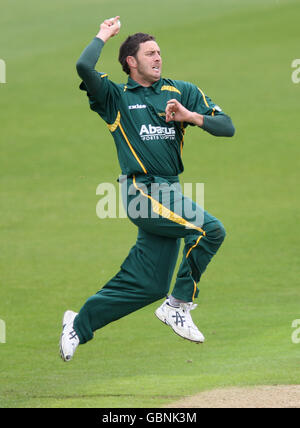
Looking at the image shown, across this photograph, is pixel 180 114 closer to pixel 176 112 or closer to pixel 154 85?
pixel 176 112

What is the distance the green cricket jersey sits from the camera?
7.80m

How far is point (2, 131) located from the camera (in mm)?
25312

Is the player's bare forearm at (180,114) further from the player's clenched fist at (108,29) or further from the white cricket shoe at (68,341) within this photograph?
the white cricket shoe at (68,341)

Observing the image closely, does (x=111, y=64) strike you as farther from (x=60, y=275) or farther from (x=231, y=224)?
(x=60, y=275)

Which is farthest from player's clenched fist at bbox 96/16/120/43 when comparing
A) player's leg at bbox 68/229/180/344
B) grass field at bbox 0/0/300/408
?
grass field at bbox 0/0/300/408

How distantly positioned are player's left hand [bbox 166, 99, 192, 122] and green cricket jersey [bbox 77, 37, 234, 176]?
355mm

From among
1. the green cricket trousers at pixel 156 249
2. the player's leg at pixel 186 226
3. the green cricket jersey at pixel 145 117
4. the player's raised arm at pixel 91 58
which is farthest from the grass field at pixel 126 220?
the player's raised arm at pixel 91 58

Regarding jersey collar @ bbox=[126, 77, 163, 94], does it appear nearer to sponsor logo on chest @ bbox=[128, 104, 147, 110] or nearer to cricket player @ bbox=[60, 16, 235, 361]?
cricket player @ bbox=[60, 16, 235, 361]

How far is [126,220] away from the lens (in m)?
19.3

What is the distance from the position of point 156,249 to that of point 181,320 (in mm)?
675

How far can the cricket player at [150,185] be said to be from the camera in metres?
7.68

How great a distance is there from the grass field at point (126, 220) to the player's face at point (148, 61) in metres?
3.21

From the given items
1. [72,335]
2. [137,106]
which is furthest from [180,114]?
[72,335]

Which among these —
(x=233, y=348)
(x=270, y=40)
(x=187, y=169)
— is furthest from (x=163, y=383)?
(x=270, y=40)
